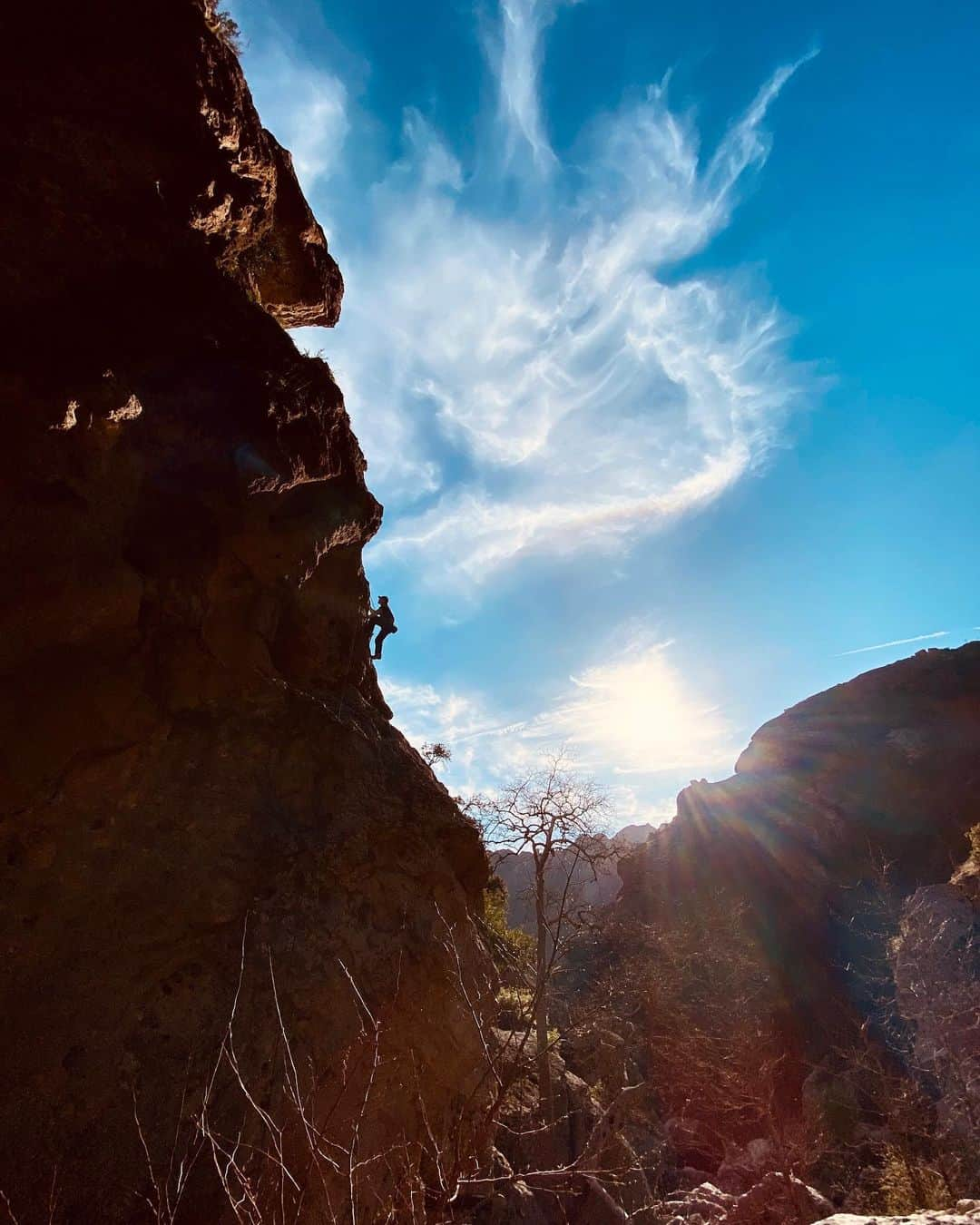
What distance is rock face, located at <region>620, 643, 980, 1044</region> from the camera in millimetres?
33375

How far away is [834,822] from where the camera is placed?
3788cm

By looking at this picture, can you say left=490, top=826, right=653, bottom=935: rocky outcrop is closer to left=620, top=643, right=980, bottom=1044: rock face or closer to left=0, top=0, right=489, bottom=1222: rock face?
left=0, top=0, right=489, bottom=1222: rock face

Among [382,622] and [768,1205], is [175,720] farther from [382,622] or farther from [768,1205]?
[768,1205]

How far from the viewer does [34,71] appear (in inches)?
242

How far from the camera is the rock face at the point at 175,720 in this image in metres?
5.61

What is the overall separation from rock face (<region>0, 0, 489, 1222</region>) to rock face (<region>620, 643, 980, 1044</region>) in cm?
3213

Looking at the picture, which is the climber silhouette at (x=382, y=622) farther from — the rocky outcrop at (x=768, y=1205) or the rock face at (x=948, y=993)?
the rock face at (x=948, y=993)

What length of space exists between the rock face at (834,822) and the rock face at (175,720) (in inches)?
1265

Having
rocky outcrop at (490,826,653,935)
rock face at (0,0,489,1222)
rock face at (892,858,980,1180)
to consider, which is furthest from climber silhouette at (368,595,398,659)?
rock face at (892,858,980,1180)

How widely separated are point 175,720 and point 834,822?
40670mm

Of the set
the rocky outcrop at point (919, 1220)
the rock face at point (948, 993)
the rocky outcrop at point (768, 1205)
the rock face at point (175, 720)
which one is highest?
the rock face at point (175, 720)

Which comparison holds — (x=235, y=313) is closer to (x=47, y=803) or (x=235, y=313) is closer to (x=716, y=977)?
(x=47, y=803)

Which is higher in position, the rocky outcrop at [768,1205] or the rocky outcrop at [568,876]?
the rocky outcrop at [568,876]

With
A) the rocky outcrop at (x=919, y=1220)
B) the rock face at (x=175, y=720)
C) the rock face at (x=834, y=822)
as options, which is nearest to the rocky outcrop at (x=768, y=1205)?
the rock face at (x=175, y=720)
